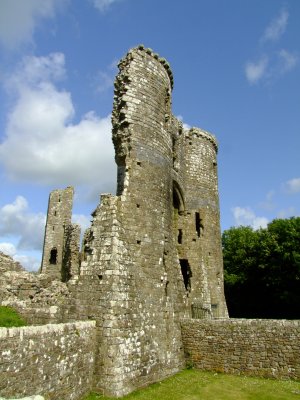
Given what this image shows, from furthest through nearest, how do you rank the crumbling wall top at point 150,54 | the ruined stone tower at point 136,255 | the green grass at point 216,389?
the crumbling wall top at point 150,54
the ruined stone tower at point 136,255
the green grass at point 216,389

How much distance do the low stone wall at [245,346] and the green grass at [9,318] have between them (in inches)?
228

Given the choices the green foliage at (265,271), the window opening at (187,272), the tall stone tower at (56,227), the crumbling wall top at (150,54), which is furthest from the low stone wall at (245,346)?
the tall stone tower at (56,227)

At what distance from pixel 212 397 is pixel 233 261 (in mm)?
23677

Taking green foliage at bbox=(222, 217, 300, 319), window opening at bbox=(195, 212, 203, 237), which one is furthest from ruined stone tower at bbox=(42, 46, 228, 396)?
green foliage at bbox=(222, 217, 300, 319)

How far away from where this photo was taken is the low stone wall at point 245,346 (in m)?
11.6

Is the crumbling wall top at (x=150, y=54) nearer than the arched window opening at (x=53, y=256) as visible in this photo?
Yes

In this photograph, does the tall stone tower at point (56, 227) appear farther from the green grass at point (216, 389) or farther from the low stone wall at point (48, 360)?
the low stone wall at point (48, 360)

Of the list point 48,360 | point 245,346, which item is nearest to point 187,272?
point 245,346

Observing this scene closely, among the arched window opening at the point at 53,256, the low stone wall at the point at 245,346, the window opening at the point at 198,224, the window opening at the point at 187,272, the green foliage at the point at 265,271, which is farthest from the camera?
the arched window opening at the point at 53,256

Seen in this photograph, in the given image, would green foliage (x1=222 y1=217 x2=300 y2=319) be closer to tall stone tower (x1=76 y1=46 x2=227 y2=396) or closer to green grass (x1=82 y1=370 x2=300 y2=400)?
tall stone tower (x1=76 y1=46 x2=227 y2=396)

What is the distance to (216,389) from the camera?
10.5 meters

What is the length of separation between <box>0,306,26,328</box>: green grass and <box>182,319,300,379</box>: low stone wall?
5796mm

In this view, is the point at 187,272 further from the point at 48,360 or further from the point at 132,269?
the point at 48,360

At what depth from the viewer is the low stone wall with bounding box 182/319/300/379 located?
38.0ft
